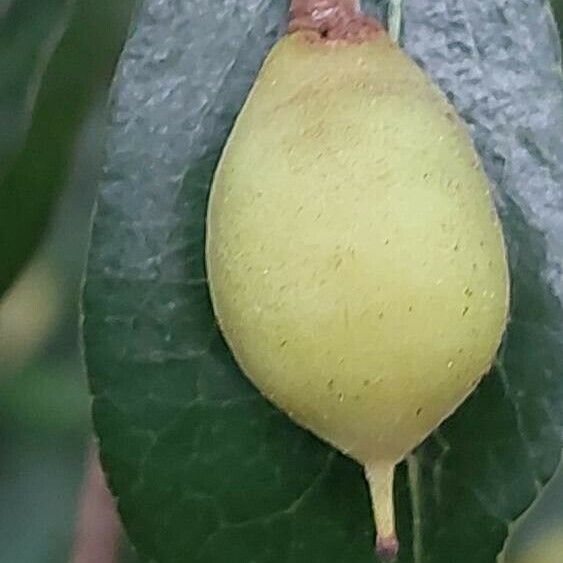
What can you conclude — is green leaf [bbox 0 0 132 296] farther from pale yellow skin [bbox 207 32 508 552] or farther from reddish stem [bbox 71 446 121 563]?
pale yellow skin [bbox 207 32 508 552]

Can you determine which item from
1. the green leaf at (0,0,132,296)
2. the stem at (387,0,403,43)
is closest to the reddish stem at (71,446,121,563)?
the green leaf at (0,0,132,296)

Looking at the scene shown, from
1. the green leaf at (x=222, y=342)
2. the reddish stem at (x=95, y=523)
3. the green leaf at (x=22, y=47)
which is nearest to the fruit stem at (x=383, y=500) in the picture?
the green leaf at (x=222, y=342)

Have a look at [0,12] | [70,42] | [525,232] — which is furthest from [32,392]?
[525,232]

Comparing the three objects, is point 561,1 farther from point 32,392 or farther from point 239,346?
point 32,392

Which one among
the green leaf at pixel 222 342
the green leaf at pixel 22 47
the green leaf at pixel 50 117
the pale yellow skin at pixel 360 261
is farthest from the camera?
the green leaf at pixel 22 47

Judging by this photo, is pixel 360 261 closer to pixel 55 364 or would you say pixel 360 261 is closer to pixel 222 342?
pixel 222 342

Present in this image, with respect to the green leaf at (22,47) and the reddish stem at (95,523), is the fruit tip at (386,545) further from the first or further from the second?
the green leaf at (22,47)

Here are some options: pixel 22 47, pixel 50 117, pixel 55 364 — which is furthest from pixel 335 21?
pixel 55 364
